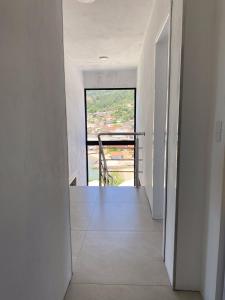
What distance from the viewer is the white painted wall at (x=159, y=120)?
8.59ft

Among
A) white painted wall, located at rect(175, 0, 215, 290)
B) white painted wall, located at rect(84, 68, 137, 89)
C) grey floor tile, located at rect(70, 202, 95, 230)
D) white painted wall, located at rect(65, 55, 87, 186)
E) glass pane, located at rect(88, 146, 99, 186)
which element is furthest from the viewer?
glass pane, located at rect(88, 146, 99, 186)

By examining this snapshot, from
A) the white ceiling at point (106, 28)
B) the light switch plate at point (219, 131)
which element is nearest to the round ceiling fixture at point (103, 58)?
the white ceiling at point (106, 28)

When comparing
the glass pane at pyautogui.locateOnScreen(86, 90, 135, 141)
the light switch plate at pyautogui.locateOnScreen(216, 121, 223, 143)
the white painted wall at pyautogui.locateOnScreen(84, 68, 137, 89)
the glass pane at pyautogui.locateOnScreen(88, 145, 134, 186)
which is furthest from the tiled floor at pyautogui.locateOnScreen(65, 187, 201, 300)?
the white painted wall at pyautogui.locateOnScreen(84, 68, 137, 89)

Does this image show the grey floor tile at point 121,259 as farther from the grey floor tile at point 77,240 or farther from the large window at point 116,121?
the large window at point 116,121

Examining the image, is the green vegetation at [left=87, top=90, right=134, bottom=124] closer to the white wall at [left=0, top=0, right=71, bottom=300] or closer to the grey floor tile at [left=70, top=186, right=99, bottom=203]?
the grey floor tile at [left=70, top=186, right=99, bottom=203]

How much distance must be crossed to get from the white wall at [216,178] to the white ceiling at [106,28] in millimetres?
1646

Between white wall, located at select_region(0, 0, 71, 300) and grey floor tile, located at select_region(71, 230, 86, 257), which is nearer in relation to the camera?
white wall, located at select_region(0, 0, 71, 300)

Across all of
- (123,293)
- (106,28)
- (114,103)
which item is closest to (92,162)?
(114,103)

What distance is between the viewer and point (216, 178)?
54.6 inches

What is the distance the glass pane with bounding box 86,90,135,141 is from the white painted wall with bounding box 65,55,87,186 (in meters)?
0.39

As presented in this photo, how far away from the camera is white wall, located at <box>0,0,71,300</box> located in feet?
2.82

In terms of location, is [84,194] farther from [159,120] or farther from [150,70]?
[150,70]

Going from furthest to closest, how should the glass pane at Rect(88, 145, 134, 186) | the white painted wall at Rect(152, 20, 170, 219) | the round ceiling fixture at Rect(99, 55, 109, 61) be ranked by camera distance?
the glass pane at Rect(88, 145, 134, 186) < the round ceiling fixture at Rect(99, 55, 109, 61) < the white painted wall at Rect(152, 20, 170, 219)

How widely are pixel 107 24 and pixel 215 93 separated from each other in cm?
242
